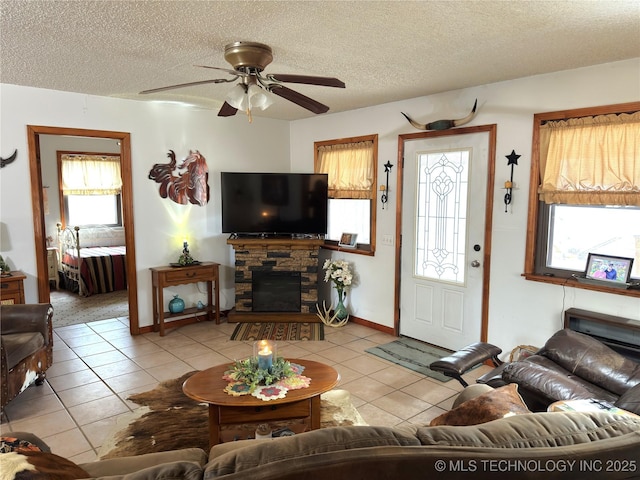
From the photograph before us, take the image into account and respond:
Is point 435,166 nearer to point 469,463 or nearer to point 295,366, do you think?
point 295,366

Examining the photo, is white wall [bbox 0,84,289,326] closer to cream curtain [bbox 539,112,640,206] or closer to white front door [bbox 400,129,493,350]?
white front door [bbox 400,129,493,350]

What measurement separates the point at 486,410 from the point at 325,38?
2.29 metres

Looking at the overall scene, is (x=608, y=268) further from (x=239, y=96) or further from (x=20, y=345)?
(x=20, y=345)

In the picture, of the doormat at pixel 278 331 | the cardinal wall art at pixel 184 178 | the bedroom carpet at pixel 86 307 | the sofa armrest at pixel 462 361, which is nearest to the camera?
the sofa armrest at pixel 462 361

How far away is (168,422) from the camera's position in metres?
3.05

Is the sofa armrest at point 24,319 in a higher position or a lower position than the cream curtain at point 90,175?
lower

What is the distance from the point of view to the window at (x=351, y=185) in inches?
202

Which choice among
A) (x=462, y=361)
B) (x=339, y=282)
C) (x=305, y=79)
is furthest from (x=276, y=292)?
(x=305, y=79)

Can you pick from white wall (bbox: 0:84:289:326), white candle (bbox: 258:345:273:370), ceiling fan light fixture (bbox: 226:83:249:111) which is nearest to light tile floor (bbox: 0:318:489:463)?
white wall (bbox: 0:84:289:326)

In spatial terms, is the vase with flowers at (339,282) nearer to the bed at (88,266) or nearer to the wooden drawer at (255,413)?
the wooden drawer at (255,413)

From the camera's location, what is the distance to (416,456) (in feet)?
3.56

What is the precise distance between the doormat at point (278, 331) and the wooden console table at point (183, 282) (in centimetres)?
47

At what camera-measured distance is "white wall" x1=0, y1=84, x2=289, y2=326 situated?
4121 mm

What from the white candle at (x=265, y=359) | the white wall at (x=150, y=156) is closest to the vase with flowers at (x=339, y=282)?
the white wall at (x=150, y=156)
